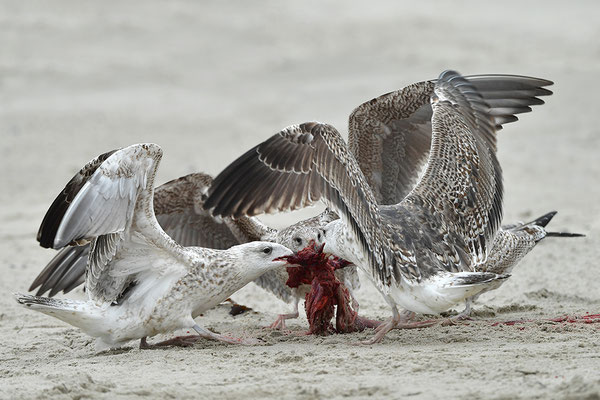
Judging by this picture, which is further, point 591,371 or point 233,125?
point 233,125

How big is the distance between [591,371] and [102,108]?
12.6m

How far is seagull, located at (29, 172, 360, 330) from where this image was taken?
25.7 feet

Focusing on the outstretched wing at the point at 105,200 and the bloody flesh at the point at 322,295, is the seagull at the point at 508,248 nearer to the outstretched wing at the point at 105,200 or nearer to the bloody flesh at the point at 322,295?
the bloody flesh at the point at 322,295

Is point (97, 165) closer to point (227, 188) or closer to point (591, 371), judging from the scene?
point (227, 188)

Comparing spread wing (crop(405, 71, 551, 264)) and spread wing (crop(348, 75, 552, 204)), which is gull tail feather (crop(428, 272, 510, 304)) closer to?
spread wing (crop(405, 71, 551, 264))

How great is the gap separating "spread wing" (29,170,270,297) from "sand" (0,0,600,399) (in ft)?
1.28

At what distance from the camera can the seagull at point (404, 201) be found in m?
6.35

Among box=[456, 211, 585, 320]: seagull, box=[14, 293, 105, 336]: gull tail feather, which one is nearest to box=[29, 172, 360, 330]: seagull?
box=[456, 211, 585, 320]: seagull

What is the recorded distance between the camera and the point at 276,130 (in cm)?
1553

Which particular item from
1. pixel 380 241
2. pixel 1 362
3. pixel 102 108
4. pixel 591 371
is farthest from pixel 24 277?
pixel 102 108

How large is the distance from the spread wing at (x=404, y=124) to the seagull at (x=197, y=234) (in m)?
0.89

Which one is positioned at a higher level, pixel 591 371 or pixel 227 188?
pixel 227 188

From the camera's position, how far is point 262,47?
19.0 m

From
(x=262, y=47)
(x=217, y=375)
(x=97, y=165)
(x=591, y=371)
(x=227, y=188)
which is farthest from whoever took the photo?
(x=262, y=47)
